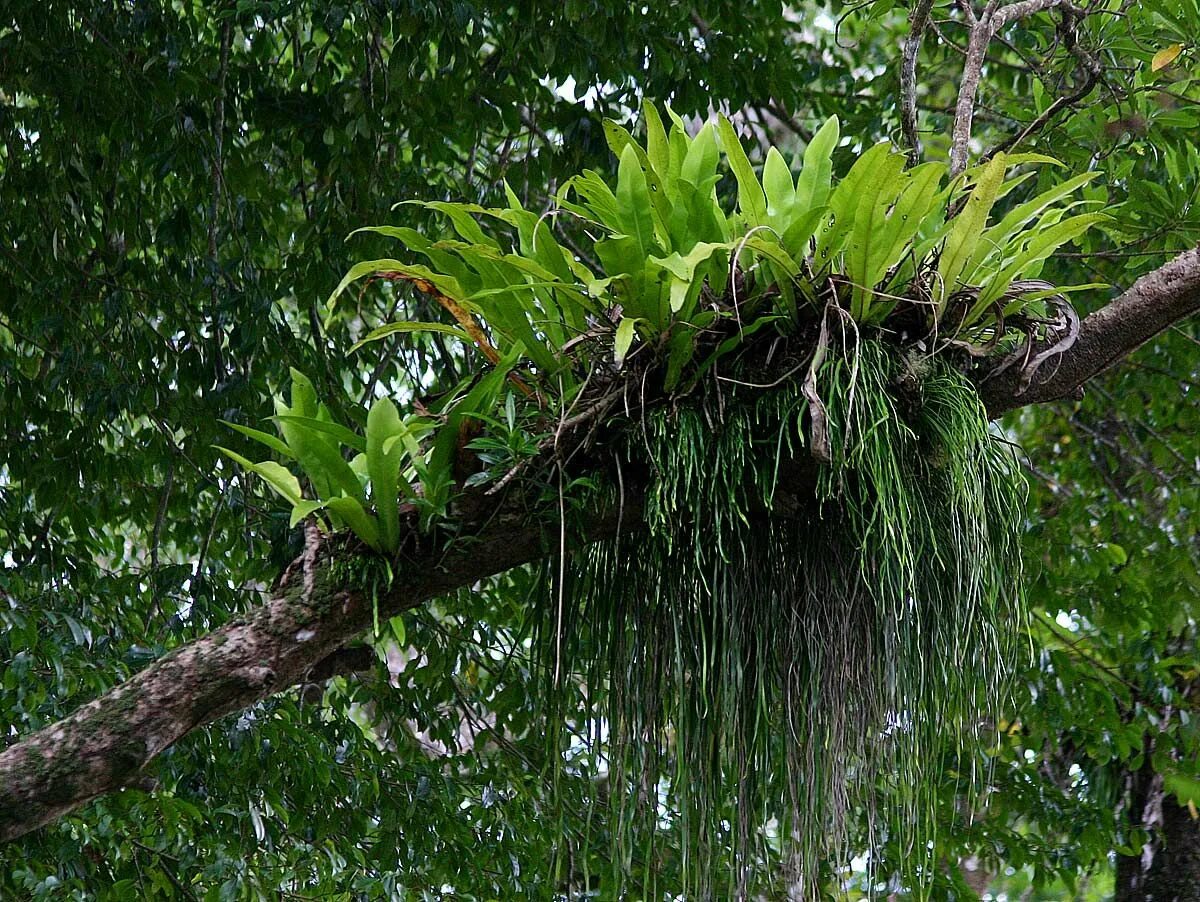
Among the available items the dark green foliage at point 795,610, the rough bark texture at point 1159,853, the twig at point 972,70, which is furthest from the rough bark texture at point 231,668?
the rough bark texture at point 1159,853

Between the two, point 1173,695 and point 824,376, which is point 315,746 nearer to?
point 824,376

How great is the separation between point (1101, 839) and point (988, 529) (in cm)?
218

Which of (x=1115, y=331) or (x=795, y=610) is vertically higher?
(x=1115, y=331)

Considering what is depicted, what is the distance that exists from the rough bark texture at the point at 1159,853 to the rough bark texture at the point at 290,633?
8.64ft

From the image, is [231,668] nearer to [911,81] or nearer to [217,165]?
[911,81]

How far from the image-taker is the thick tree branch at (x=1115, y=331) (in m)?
1.43

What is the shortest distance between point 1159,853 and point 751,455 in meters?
2.94

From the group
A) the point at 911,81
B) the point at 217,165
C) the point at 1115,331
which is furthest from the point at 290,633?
the point at 217,165

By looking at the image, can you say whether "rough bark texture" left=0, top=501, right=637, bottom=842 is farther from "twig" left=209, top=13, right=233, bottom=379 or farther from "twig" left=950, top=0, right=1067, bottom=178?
"twig" left=209, top=13, right=233, bottom=379

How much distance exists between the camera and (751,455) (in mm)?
1380

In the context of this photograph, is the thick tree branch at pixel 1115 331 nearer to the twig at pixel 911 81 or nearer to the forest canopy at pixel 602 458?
the forest canopy at pixel 602 458

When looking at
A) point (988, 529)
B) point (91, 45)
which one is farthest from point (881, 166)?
point (91, 45)

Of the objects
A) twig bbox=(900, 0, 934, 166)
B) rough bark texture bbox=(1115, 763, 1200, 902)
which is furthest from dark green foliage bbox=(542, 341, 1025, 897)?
rough bark texture bbox=(1115, 763, 1200, 902)

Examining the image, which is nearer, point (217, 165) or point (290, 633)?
point (290, 633)
